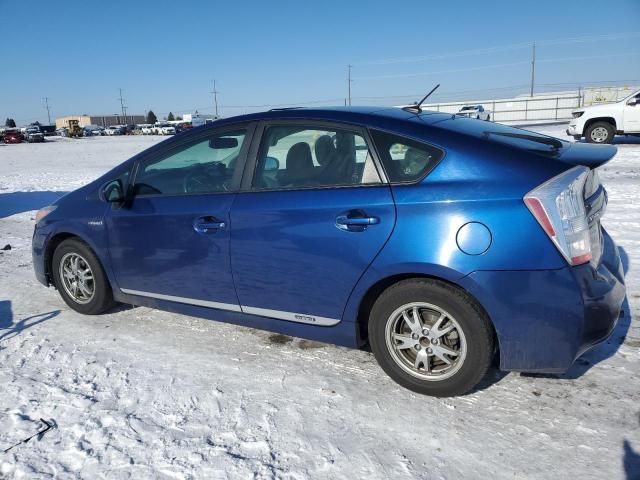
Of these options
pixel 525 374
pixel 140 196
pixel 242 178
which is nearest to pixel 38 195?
pixel 140 196

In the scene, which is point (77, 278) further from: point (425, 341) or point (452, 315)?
point (452, 315)

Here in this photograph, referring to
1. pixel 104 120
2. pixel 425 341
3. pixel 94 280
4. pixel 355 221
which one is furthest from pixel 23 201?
pixel 104 120

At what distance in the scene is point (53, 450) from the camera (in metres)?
2.51

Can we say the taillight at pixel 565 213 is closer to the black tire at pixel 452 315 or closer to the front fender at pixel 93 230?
the black tire at pixel 452 315

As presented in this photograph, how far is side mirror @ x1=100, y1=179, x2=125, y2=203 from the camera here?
12.4 feet

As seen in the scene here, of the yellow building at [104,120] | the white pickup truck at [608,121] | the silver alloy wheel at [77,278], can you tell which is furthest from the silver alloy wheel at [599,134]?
the yellow building at [104,120]

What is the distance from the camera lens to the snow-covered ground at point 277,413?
2363mm

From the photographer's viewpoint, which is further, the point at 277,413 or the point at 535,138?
the point at 535,138

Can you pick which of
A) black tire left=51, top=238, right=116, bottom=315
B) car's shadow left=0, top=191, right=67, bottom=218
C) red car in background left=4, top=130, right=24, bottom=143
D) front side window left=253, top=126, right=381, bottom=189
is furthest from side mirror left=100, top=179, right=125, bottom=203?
red car in background left=4, top=130, right=24, bottom=143

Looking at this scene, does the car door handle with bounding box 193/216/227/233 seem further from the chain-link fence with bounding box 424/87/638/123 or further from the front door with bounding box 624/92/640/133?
the chain-link fence with bounding box 424/87/638/123

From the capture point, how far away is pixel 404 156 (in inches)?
111

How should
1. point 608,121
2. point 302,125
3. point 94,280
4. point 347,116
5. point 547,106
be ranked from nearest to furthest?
1. point 347,116
2. point 302,125
3. point 94,280
4. point 608,121
5. point 547,106

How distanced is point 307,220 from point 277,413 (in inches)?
43.0

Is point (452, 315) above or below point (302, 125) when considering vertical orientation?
below
